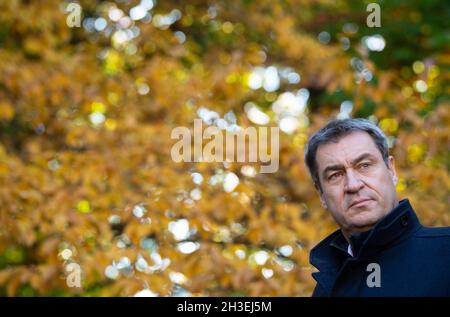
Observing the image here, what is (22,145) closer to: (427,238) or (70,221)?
(70,221)

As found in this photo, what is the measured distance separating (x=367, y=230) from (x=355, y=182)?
17 centimetres

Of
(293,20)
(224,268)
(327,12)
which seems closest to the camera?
(224,268)

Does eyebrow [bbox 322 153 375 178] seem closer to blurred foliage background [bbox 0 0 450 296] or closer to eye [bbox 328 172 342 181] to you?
eye [bbox 328 172 342 181]

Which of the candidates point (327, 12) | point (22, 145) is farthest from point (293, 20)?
point (22, 145)

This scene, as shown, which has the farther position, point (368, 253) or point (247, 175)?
point (247, 175)

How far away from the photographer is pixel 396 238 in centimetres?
185

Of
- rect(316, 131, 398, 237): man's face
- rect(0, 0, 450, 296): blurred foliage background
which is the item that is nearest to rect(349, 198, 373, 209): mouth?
rect(316, 131, 398, 237): man's face
